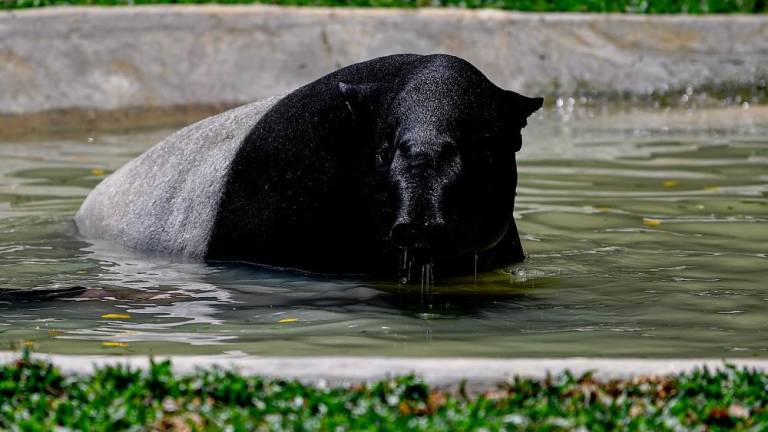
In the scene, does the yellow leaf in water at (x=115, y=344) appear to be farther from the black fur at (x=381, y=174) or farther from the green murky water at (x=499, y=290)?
the black fur at (x=381, y=174)

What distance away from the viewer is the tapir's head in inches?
266

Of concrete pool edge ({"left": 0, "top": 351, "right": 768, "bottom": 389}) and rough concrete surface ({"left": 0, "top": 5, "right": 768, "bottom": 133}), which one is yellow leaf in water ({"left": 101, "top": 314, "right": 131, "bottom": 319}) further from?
rough concrete surface ({"left": 0, "top": 5, "right": 768, "bottom": 133})

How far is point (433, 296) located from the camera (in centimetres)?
749

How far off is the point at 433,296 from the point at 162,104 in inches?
330

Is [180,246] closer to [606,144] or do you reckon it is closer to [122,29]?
[606,144]

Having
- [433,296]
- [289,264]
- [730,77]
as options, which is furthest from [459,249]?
[730,77]

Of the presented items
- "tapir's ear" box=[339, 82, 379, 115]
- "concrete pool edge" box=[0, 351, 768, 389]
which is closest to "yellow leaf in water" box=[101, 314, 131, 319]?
"concrete pool edge" box=[0, 351, 768, 389]

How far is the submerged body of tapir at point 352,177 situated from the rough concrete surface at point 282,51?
6150 mm

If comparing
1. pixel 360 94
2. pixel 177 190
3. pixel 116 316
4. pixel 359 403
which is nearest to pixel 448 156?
pixel 360 94

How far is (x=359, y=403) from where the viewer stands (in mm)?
5035

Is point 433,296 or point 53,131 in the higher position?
point 53,131

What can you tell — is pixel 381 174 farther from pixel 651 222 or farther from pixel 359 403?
pixel 651 222

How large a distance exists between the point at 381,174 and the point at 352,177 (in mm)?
607

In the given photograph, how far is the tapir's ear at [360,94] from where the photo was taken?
7492 mm
